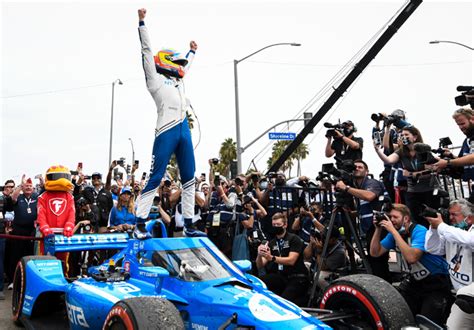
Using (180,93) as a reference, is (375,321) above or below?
below

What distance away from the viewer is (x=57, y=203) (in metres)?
7.21

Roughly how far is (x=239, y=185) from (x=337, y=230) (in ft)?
8.62

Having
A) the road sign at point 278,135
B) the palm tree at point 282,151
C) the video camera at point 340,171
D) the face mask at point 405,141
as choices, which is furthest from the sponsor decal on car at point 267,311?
the palm tree at point 282,151

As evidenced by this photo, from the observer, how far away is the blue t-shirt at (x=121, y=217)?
9.02m

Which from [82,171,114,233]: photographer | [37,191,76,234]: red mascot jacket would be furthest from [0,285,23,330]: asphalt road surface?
[82,171,114,233]: photographer

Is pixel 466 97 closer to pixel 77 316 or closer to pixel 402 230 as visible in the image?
pixel 402 230

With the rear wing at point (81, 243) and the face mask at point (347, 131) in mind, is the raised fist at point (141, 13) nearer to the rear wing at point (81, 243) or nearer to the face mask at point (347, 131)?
the rear wing at point (81, 243)

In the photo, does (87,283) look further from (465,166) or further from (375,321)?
(465,166)

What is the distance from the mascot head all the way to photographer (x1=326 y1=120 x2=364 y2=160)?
95.7 inches

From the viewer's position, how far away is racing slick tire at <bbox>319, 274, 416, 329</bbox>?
4141mm

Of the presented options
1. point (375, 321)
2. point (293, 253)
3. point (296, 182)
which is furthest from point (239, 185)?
point (375, 321)

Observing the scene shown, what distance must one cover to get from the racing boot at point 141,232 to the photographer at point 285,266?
171cm

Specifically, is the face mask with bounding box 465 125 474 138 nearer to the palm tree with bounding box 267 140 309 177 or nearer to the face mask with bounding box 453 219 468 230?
→ the face mask with bounding box 453 219 468 230

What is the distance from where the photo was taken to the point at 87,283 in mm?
5199
